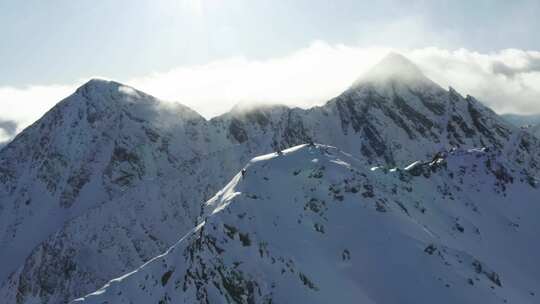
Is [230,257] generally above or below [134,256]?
above

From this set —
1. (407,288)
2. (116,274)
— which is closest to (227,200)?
(407,288)

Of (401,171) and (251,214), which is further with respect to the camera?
(401,171)

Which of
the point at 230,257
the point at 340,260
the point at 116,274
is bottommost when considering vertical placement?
the point at 116,274

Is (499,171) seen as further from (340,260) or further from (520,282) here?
(340,260)

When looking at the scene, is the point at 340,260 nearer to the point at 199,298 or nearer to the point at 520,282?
the point at 199,298

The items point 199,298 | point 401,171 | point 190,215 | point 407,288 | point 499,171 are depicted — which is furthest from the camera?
point 190,215

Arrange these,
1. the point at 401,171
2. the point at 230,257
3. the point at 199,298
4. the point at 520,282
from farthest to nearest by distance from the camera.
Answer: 1. the point at 401,171
2. the point at 520,282
3. the point at 230,257
4. the point at 199,298
